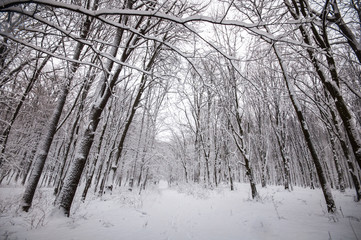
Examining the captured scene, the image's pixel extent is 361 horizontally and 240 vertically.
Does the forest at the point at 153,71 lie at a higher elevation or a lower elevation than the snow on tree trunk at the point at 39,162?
higher

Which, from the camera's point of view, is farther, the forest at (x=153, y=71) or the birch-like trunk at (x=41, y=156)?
the birch-like trunk at (x=41, y=156)

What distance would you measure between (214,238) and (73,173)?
359cm

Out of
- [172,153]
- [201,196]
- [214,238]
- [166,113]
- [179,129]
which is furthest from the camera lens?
[172,153]

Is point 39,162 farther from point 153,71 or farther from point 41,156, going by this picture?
point 153,71

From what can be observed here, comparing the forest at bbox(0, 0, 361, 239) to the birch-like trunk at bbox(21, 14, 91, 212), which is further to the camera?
the birch-like trunk at bbox(21, 14, 91, 212)

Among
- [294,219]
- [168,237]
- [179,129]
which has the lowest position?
[168,237]

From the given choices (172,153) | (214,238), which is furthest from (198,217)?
(172,153)

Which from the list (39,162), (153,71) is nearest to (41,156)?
(39,162)

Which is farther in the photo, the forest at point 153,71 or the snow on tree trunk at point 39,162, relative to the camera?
the snow on tree trunk at point 39,162

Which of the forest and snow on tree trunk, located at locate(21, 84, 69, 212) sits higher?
the forest

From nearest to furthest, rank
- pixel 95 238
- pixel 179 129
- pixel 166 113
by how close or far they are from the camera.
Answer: pixel 95 238 → pixel 166 113 → pixel 179 129

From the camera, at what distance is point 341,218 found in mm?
3623

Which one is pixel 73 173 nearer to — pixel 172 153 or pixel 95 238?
pixel 95 238

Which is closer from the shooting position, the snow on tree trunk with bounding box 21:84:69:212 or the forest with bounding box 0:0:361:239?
the forest with bounding box 0:0:361:239
